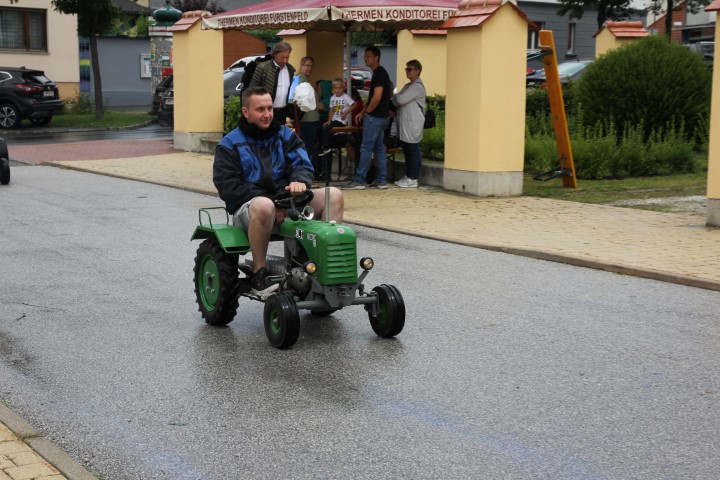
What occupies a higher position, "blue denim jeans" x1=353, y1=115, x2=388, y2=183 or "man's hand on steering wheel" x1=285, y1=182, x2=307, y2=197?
"man's hand on steering wheel" x1=285, y1=182, x2=307, y2=197

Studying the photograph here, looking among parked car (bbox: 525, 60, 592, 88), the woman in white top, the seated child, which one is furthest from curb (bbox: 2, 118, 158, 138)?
the woman in white top

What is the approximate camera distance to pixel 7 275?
995cm

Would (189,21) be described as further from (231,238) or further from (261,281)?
(261,281)

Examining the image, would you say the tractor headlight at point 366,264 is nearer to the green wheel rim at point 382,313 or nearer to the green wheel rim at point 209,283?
the green wheel rim at point 382,313

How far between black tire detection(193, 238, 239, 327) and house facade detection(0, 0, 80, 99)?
119ft

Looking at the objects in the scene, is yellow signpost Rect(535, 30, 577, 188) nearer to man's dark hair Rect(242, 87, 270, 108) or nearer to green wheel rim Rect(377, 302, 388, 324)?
man's dark hair Rect(242, 87, 270, 108)

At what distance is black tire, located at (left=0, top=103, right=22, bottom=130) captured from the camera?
34.1 meters

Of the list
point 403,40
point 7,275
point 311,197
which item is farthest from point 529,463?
point 403,40

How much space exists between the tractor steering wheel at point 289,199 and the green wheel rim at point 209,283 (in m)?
0.62

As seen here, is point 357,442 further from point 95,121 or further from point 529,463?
point 95,121

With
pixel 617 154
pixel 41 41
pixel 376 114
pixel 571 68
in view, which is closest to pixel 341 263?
pixel 376 114

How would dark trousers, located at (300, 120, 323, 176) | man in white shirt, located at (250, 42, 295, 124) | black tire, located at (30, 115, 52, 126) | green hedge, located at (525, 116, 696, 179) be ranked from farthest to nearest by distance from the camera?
black tire, located at (30, 115, 52, 126) < green hedge, located at (525, 116, 696, 179) < dark trousers, located at (300, 120, 323, 176) < man in white shirt, located at (250, 42, 295, 124)

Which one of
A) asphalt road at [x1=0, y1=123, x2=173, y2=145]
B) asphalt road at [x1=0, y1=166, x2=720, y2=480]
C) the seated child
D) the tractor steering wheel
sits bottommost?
asphalt road at [x1=0, y1=123, x2=173, y2=145]

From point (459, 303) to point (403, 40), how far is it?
66.5 feet
